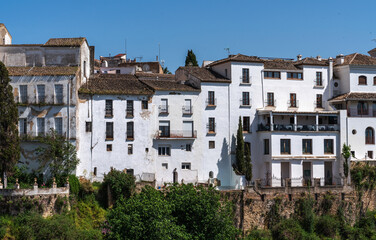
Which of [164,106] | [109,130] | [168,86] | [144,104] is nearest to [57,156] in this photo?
[109,130]

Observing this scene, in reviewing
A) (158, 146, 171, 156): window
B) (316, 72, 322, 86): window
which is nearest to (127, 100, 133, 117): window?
(158, 146, 171, 156): window

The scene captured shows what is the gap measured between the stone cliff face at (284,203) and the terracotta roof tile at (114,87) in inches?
447

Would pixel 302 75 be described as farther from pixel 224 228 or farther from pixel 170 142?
pixel 224 228

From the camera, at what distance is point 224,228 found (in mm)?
44750

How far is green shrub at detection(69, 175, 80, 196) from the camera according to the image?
4825 centimetres

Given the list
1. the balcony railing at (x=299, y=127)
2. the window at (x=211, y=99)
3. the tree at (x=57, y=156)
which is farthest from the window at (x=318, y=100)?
the tree at (x=57, y=156)

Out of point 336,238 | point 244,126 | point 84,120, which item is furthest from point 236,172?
point 84,120

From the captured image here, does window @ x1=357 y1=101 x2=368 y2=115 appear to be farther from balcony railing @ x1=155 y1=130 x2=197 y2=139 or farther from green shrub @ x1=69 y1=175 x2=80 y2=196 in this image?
green shrub @ x1=69 y1=175 x2=80 y2=196

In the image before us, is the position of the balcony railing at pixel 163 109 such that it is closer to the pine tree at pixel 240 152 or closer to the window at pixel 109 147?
the window at pixel 109 147

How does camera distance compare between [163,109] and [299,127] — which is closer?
[163,109]

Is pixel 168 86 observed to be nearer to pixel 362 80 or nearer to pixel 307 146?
pixel 307 146

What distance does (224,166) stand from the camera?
5659 centimetres

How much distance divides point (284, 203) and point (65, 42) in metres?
23.1

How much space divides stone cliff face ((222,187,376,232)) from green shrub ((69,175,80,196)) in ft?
39.1
